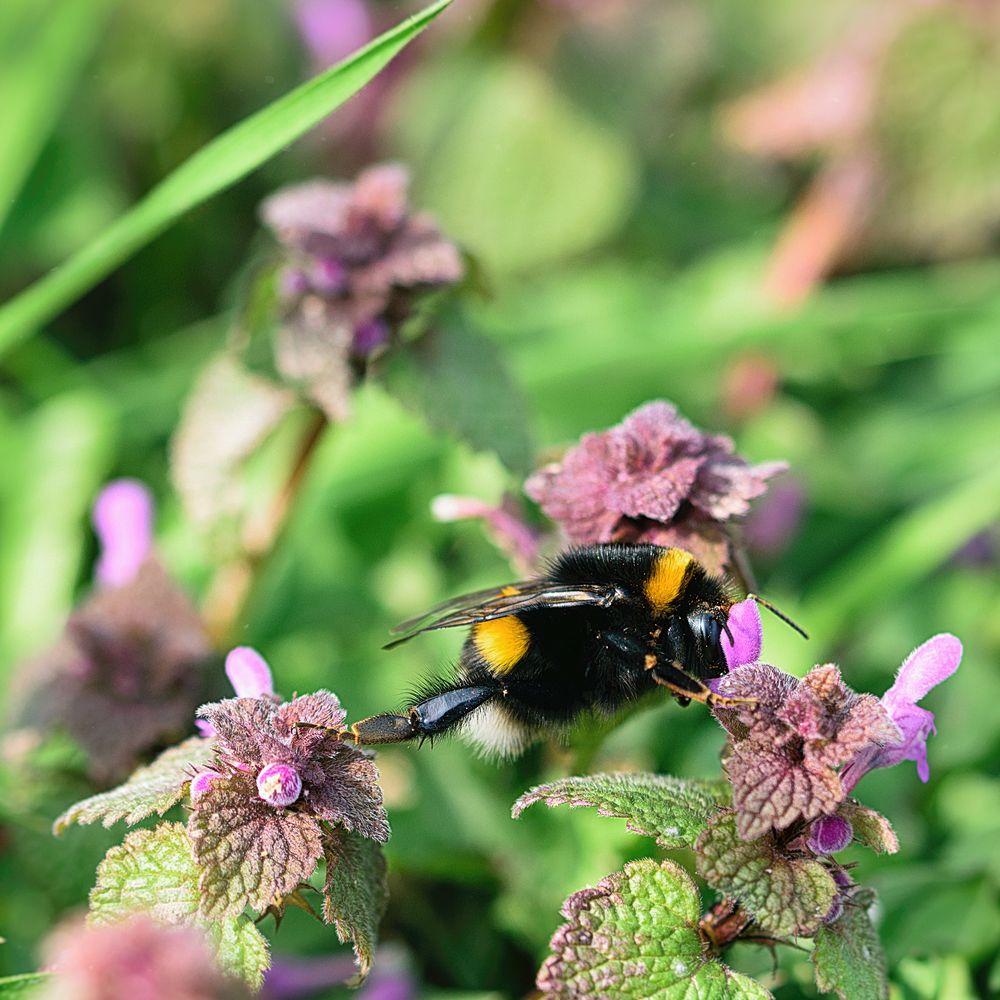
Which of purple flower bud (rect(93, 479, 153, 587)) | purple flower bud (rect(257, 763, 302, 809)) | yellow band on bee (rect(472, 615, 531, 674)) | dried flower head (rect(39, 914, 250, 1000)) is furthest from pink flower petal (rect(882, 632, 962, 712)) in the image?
purple flower bud (rect(93, 479, 153, 587))

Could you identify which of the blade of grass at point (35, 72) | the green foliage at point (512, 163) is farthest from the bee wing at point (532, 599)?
the green foliage at point (512, 163)

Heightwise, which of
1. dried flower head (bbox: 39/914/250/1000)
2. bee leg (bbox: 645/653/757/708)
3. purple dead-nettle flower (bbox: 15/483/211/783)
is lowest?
dried flower head (bbox: 39/914/250/1000)

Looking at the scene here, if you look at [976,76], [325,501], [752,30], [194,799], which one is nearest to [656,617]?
[194,799]

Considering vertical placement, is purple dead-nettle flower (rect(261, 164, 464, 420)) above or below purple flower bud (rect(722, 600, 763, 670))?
above

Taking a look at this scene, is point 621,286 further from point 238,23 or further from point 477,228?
point 238,23

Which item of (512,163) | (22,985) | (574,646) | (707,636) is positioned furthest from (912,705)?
(512,163)

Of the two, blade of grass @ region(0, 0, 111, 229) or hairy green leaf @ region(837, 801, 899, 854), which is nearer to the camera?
hairy green leaf @ region(837, 801, 899, 854)

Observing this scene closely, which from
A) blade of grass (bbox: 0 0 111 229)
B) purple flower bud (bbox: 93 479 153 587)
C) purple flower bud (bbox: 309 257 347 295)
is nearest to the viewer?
purple flower bud (bbox: 309 257 347 295)

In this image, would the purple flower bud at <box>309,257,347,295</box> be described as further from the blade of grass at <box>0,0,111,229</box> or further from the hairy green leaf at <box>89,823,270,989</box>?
the blade of grass at <box>0,0,111,229</box>
